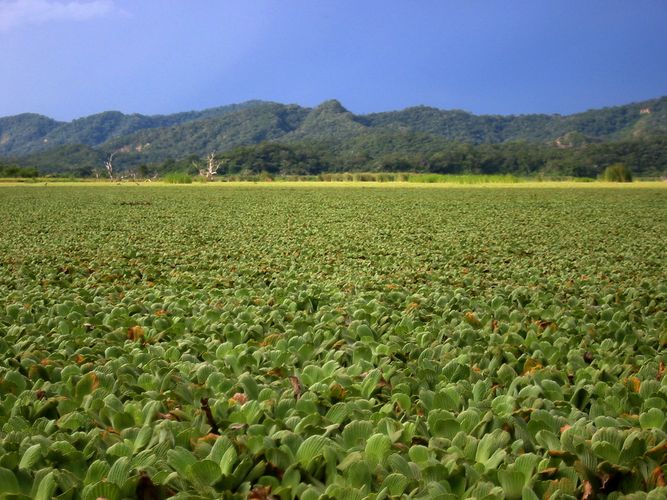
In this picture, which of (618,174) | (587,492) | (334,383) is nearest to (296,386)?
(334,383)

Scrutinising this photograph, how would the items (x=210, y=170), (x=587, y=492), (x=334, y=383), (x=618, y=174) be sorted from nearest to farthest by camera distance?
(x=587, y=492) → (x=334, y=383) → (x=618, y=174) → (x=210, y=170)

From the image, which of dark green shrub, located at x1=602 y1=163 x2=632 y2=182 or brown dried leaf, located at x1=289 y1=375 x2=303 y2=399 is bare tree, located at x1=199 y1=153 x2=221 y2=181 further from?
brown dried leaf, located at x1=289 y1=375 x2=303 y2=399

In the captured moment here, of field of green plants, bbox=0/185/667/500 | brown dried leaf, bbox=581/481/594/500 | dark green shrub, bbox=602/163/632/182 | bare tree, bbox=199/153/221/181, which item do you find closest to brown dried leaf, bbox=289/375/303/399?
field of green plants, bbox=0/185/667/500

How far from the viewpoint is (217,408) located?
2.80 metres

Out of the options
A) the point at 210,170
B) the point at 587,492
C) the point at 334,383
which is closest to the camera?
the point at 587,492

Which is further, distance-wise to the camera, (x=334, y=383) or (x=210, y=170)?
(x=210, y=170)

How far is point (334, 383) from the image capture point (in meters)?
3.15

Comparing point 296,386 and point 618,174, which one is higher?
point 618,174

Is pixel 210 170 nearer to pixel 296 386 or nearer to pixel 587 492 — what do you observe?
pixel 296 386

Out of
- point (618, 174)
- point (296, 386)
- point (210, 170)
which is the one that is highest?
point (210, 170)

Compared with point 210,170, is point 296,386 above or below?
below

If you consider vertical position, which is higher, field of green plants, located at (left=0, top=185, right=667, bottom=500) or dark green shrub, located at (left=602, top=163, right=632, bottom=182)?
dark green shrub, located at (left=602, top=163, right=632, bottom=182)

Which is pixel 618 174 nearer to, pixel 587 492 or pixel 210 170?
pixel 210 170

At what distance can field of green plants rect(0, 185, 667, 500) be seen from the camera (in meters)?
2.13
